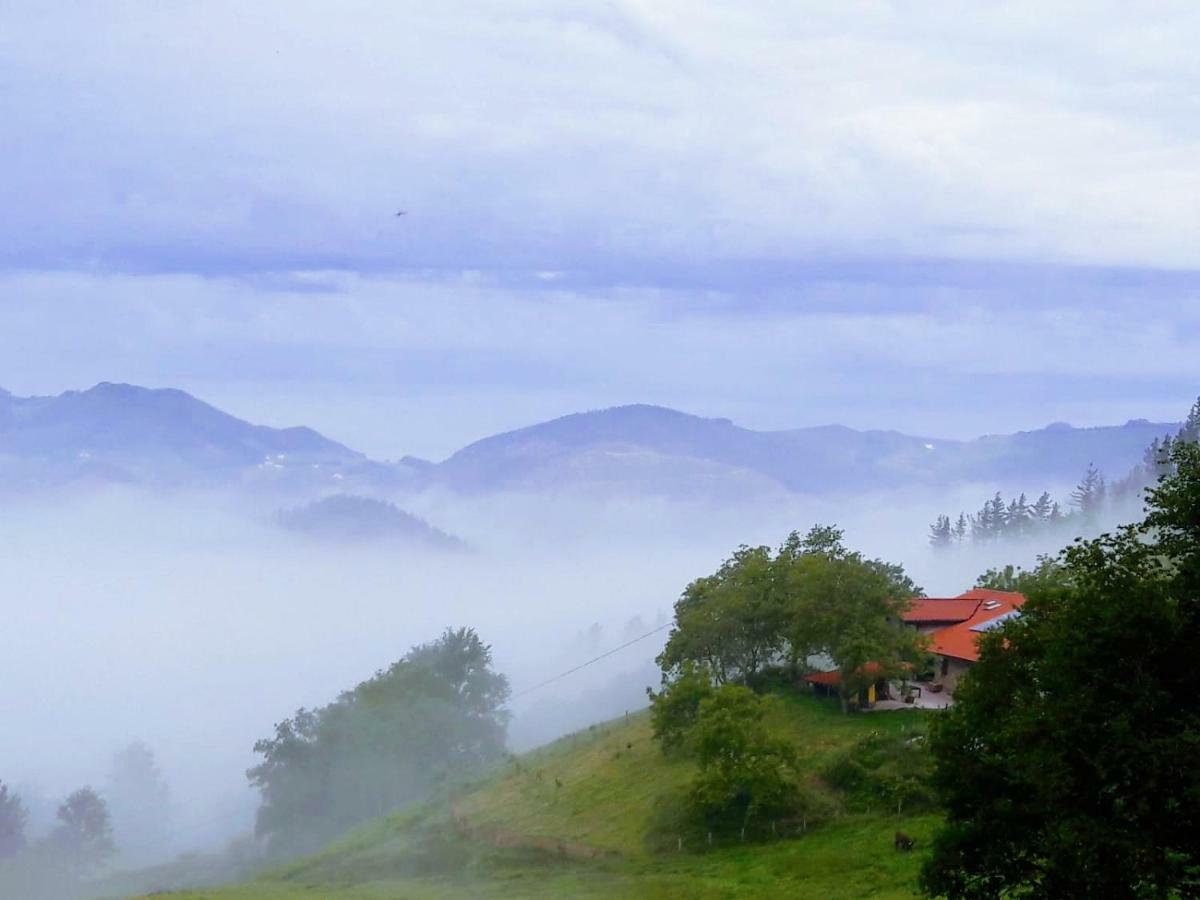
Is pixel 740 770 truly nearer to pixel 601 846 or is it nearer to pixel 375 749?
pixel 601 846

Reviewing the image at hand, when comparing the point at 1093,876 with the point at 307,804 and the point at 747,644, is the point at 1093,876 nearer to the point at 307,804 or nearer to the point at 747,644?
the point at 747,644

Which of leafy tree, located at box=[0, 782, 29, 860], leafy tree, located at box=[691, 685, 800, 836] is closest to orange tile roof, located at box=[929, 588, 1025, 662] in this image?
leafy tree, located at box=[691, 685, 800, 836]

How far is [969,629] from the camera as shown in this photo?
78188mm

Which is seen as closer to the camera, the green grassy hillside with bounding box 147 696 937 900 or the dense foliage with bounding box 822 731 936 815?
the green grassy hillside with bounding box 147 696 937 900

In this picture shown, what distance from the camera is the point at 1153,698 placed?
26219 mm

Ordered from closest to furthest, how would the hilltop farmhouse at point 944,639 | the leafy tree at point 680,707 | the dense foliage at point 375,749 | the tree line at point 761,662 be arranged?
the tree line at point 761,662, the leafy tree at point 680,707, the hilltop farmhouse at point 944,639, the dense foliage at point 375,749

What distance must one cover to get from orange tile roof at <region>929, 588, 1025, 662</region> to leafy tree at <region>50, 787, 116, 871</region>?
12361cm

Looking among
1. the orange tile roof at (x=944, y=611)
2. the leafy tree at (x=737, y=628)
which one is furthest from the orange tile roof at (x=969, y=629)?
the leafy tree at (x=737, y=628)

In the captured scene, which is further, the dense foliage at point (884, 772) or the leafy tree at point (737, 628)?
the leafy tree at point (737, 628)

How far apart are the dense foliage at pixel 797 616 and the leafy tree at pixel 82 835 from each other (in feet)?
348

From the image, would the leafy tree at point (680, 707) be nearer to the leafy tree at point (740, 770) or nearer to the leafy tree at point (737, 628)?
the leafy tree at point (737, 628)

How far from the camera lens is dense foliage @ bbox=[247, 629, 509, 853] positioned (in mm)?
119875

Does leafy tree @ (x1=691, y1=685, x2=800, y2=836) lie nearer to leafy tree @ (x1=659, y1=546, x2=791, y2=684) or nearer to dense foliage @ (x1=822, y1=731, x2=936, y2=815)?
dense foliage @ (x1=822, y1=731, x2=936, y2=815)

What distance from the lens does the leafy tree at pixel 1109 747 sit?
1022 inches
